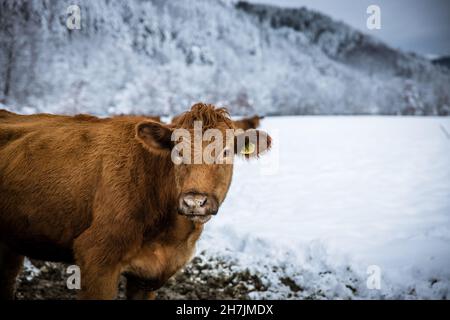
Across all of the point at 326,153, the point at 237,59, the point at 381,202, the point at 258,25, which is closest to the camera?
the point at 381,202

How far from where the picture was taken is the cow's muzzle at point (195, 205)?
87.7 inches

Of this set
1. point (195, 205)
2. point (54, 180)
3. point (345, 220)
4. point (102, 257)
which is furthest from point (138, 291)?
point (345, 220)

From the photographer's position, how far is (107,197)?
2.75m

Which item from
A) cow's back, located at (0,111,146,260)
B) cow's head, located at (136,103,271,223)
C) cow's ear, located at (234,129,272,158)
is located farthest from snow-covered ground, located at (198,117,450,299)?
cow's back, located at (0,111,146,260)

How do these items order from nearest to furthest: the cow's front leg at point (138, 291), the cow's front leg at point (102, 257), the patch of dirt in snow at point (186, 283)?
the cow's front leg at point (102, 257), the cow's front leg at point (138, 291), the patch of dirt in snow at point (186, 283)

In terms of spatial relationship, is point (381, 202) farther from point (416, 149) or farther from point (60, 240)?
point (60, 240)

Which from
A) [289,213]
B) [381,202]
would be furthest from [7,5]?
[381,202]

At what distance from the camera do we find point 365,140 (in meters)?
13.1

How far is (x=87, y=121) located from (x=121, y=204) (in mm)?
1130

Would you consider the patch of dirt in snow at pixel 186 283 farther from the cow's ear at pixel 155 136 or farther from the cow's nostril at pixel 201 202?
the cow's nostril at pixel 201 202

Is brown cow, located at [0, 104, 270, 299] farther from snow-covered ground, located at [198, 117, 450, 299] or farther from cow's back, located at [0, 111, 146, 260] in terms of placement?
snow-covered ground, located at [198, 117, 450, 299]

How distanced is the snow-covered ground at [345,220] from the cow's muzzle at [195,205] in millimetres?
2529

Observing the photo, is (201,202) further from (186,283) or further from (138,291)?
(186,283)

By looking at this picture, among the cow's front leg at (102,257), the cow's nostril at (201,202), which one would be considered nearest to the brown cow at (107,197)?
the cow's front leg at (102,257)
